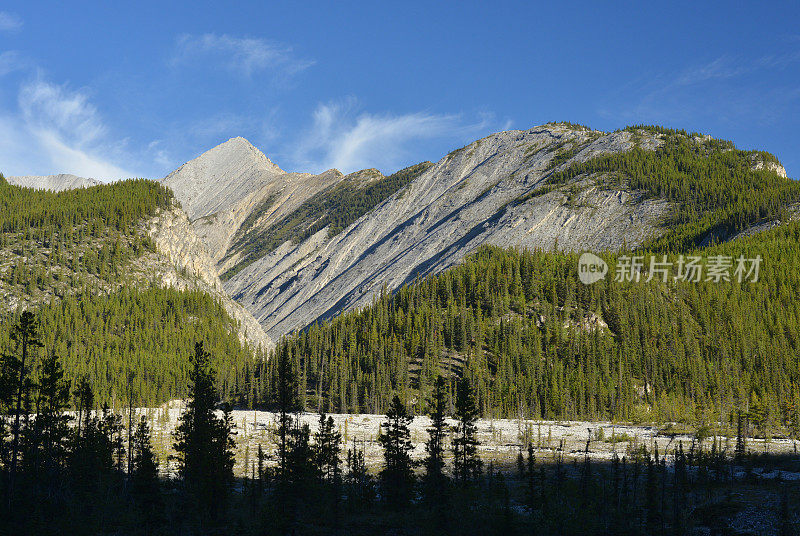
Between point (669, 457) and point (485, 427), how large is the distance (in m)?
38.9

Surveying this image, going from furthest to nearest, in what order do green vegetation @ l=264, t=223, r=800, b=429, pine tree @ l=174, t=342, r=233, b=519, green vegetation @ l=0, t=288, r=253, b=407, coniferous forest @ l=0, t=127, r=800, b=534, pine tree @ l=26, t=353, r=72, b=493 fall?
green vegetation @ l=0, t=288, r=253, b=407
green vegetation @ l=264, t=223, r=800, b=429
pine tree @ l=26, t=353, r=72, b=493
pine tree @ l=174, t=342, r=233, b=519
coniferous forest @ l=0, t=127, r=800, b=534

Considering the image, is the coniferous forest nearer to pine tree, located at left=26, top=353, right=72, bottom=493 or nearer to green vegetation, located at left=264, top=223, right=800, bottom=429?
pine tree, located at left=26, top=353, right=72, bottom=493

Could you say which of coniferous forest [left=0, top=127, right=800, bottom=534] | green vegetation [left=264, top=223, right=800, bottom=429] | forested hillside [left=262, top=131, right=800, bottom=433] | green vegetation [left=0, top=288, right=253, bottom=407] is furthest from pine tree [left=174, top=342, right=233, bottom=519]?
green vegetation [left=0, top=288, right=253, bottom=407]

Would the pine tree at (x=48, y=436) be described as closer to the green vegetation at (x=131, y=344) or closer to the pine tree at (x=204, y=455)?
the pine tree at (x=204, y=455)

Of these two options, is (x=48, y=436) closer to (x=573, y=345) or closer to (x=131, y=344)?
(x=573, y=345)

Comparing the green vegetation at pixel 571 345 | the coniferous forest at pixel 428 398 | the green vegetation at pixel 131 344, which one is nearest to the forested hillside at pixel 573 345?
the green vegetation at pixel 571 345

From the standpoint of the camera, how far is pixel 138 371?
494ft

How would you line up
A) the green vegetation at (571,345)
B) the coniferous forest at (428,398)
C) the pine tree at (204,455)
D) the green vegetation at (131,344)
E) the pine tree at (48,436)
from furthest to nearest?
1. the green vegetation at (131,344)
2. the green vegetation at (571,345)
3. the pine tree at (48,436)
4. the pine tree at (204,455)
5. the coniferous forest at (428,398)

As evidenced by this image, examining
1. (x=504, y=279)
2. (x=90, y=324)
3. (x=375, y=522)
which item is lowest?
(x=375, y=522)

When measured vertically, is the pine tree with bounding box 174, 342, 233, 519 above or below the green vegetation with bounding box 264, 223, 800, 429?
below

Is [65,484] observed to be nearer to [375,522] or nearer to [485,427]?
[375,522]

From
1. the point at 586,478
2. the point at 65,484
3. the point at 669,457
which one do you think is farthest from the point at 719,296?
the point at 65,484

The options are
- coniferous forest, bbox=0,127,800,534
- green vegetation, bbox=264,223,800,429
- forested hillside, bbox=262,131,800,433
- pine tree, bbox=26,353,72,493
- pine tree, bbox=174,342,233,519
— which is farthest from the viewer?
forested hillside, bbox=262,131,800,433

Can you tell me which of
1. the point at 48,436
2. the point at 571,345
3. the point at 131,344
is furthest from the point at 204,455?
the point at 131,344
